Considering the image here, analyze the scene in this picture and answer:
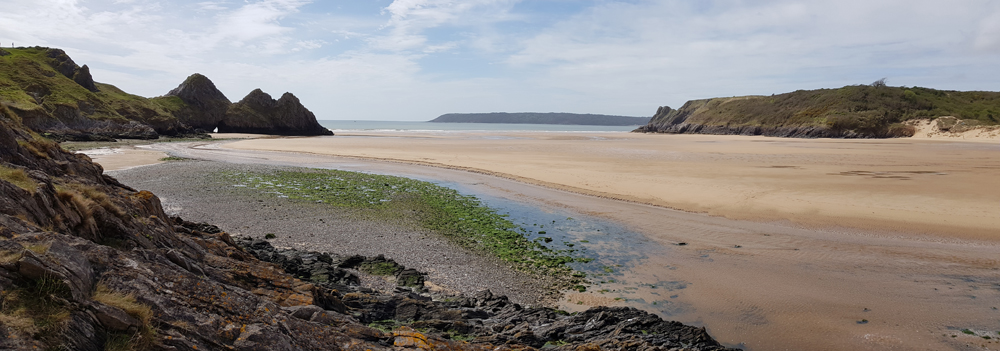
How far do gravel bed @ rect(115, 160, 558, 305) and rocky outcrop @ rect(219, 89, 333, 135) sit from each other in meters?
63.7

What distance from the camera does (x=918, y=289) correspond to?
8797 mm

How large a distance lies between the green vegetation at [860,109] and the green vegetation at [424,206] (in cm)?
7496

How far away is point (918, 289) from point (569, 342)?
7.22 metres

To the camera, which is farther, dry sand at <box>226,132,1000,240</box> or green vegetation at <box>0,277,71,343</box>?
dry sand at <box>226,132,1000,240</box>

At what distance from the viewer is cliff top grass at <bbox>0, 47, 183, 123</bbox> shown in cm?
4919

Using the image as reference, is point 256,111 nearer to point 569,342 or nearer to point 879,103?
point 569,342

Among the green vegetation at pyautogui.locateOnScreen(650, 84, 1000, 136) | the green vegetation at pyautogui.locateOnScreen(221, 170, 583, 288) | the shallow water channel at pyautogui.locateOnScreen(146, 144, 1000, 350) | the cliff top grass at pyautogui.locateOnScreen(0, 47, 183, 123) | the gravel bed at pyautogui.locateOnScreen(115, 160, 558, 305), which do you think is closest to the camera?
the shallow water channel at pyautogui.locateOnScreen(146, 144, 1000, 350)

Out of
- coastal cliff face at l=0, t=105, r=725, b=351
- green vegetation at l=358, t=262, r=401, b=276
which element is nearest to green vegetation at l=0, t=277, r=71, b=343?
coastal cliff face at l=0, t=105, r=725, b=351

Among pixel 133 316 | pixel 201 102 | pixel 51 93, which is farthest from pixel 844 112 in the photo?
pixel 51 93

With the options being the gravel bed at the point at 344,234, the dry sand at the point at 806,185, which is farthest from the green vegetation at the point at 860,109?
the gravel bed at the point at 344,234

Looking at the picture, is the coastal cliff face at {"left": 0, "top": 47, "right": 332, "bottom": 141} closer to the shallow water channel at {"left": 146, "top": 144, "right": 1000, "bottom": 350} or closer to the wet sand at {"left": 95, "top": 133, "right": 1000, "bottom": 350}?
the shallow water channel at {"left": 146, "top": 144, "right": 1000, "bottom": 350}

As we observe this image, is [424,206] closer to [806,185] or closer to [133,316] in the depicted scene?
[133,316]

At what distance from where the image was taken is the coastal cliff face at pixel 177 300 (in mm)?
3066

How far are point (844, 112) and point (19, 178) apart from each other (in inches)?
3687
